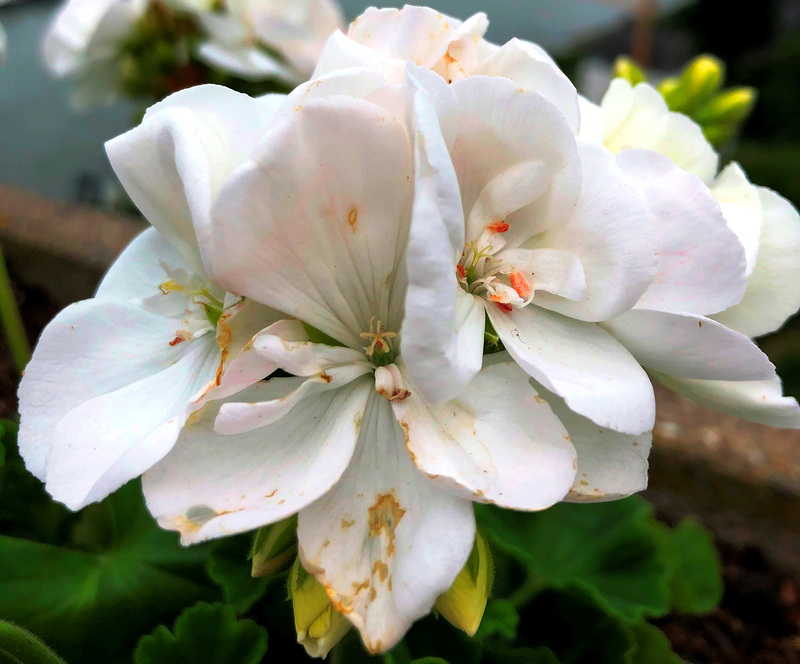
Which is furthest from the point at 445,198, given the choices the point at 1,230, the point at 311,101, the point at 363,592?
the point at 1,230

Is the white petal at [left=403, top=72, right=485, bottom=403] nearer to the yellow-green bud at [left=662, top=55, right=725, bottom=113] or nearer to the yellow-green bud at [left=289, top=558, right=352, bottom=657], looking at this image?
the yellow-green bud at [left=289, top=558, right=352, bottom=657]

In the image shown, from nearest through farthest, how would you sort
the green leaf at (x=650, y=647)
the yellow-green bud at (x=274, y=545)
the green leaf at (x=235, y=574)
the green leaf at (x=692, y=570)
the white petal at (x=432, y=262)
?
1. the white petal at (x=432, y=262)
2. the yellow-green bud at (x=274, y=545)
3. the green leaf at (x=235, y=574)
4. the green leaf at (x=650, y=647)
5. the green leaf at (x=692, y=570)

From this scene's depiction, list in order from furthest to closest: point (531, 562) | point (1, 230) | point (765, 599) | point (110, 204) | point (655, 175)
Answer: point (110, 204)
point (1, 230)
point (765, 599)
point (531, 562)
point (655, 175)

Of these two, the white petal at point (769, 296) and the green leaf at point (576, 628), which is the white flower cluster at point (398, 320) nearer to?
the white petal at point (769, 296)

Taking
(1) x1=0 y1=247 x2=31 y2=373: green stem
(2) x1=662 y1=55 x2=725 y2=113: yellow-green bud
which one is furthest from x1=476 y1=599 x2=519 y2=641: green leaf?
(2) x1=662 y1=55 x2=725 y2=113: yellow-green bud

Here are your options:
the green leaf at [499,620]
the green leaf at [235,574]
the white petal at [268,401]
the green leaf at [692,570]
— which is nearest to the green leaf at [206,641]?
the green leaf at [235,574]

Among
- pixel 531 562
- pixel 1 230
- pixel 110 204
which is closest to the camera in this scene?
pixel 531 562

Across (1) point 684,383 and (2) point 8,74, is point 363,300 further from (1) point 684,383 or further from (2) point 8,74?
(2) point 8,74
